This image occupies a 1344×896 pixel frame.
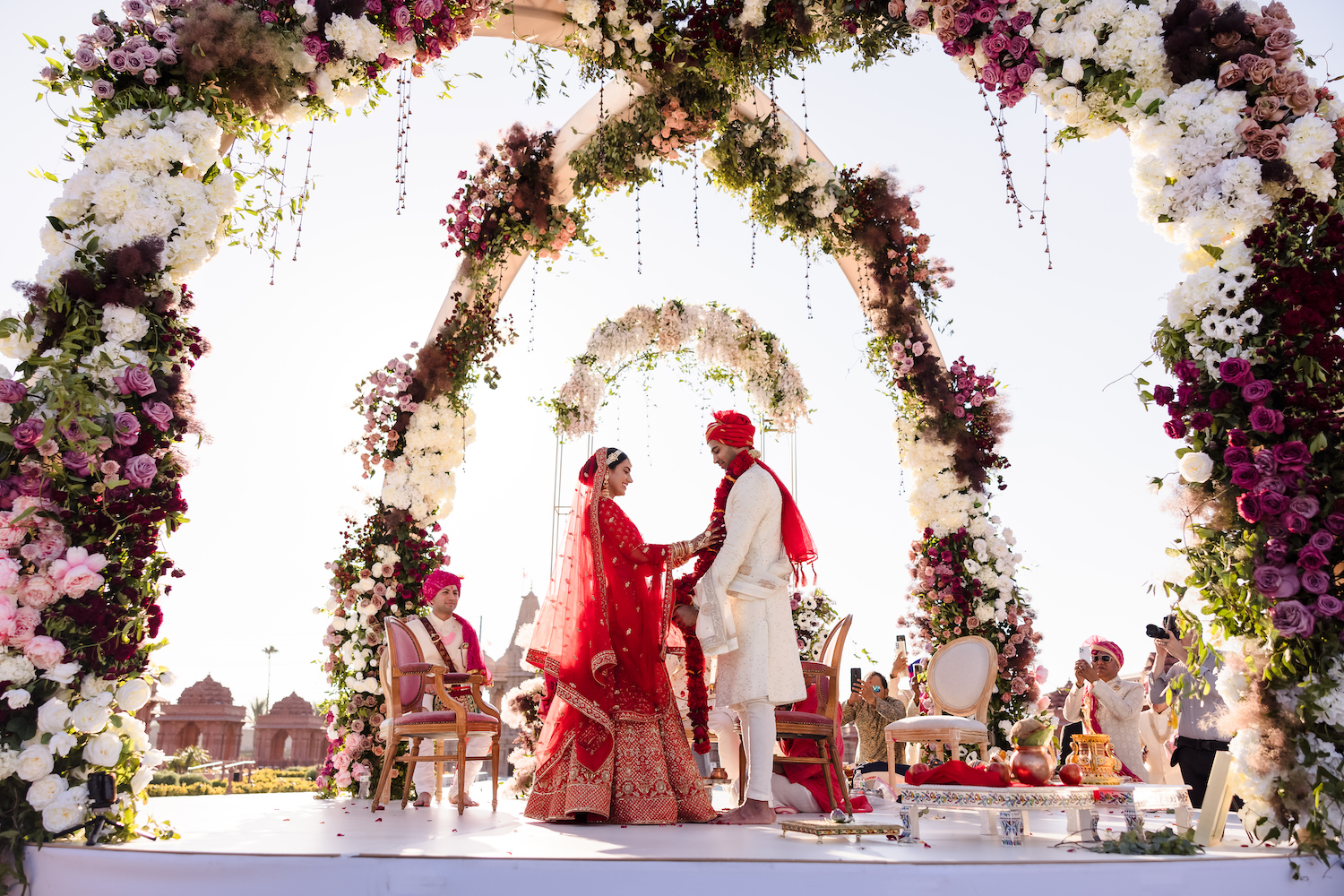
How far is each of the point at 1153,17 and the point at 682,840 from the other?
447cm

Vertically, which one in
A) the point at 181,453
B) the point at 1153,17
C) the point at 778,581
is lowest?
the point at 778,581

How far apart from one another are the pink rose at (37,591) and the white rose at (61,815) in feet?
2.73

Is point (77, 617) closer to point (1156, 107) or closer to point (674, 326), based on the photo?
point (1156, 107)

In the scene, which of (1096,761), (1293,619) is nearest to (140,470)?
(1096,761)

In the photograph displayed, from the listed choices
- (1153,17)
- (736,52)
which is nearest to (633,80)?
(736,52)

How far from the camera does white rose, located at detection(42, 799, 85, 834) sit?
3791 mm

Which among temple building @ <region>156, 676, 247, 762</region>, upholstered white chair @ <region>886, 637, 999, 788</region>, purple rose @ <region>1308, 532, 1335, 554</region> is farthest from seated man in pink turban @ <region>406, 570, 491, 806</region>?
temple building @ <region>156, 676, 247, 762</region>

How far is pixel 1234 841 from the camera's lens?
4.08 m

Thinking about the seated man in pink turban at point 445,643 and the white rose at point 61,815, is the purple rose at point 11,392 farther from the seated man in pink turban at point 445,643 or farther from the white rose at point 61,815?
the seated man in pink turban at point 445,643

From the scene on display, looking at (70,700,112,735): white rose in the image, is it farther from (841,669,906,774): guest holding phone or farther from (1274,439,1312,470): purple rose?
(841,669,906,774): guest holding phone

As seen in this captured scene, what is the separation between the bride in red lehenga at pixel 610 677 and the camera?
15.6 feet

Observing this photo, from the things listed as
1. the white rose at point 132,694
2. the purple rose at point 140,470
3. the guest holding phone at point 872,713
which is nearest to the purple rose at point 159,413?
the purple rose at point 140,470

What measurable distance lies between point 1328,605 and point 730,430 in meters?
2.92

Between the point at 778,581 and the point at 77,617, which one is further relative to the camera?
the point at 778,581
